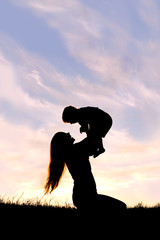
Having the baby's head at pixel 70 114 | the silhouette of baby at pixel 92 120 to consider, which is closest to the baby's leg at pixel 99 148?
the silhouette of baby at pixel 92 120

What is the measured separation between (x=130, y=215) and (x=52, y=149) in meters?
4.16

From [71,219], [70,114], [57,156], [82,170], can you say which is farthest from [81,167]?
[71,219]

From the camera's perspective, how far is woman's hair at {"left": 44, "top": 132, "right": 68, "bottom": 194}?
6370 millimetres

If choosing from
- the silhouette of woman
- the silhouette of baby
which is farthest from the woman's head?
the silhouette of baby

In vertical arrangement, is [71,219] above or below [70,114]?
below

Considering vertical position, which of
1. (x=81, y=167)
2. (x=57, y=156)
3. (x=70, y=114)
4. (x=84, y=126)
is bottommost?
(x=81, y=167)

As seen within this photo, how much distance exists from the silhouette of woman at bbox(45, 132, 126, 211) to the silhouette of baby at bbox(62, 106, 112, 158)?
250 millimetres

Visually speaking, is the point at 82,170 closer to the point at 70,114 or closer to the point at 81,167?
the point at 81,167

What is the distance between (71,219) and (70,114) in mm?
2785

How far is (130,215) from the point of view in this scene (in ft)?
31.5

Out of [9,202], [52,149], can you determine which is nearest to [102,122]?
[52,149]

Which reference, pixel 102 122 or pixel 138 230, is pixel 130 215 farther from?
pixel 102 122

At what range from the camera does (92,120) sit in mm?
6691

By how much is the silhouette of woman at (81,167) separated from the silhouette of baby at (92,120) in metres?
0.25
